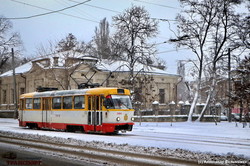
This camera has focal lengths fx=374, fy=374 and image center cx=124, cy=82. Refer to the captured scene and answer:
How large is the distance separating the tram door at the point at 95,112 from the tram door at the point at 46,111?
567 centimetres

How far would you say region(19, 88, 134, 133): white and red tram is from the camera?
74.0 feet

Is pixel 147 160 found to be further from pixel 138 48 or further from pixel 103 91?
pixel 138 48

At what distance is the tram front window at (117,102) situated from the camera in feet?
74.2

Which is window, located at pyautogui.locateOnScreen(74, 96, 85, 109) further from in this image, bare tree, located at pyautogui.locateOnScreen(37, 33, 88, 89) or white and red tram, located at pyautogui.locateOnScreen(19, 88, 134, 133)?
bare tree, located at pyautogui.locateOnScreen(37, 33, 88, 89)

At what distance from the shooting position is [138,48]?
3847cm

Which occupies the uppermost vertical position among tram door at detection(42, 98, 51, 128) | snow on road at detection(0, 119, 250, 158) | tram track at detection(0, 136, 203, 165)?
tram door at detection(42, 98, 51, 128)

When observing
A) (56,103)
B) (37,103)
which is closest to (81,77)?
(37,103)

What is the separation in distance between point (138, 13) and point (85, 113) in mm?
17764

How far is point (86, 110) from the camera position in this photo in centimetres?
2373

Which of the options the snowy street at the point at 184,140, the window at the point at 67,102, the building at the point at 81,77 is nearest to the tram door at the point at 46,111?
the window at the point at 67,102

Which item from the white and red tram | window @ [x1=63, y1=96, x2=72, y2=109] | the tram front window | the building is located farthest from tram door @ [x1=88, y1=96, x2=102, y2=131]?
the building

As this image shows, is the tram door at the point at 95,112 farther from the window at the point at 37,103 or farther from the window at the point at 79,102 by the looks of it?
the window at the point at 37,103

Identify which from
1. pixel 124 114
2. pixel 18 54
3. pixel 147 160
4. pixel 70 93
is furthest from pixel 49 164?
pixel 18 54

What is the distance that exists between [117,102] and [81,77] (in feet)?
107
